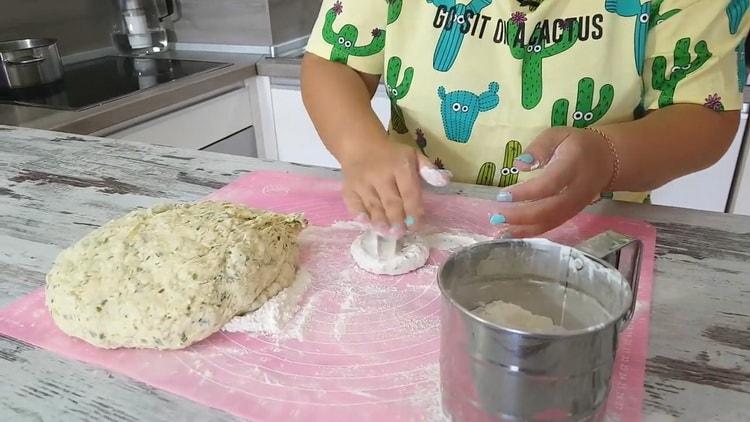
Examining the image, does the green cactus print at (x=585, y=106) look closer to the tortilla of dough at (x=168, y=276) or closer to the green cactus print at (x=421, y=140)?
the green cactus print at (x=421, y=140)

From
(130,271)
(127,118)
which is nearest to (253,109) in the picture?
(127,118)

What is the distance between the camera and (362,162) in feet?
2.33

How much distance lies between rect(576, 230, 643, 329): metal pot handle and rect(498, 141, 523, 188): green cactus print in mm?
388

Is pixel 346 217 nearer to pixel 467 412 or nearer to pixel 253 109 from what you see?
pixel 467 412

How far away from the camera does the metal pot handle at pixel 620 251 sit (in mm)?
431

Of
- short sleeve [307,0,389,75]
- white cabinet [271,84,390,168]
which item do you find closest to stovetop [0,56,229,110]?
white cabinet [271,84,390,168]

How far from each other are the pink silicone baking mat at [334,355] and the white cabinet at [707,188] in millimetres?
959

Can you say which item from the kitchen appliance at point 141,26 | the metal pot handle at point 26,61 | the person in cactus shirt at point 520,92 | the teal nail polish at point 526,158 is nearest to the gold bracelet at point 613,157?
the person in cactus shirt at point 520,92

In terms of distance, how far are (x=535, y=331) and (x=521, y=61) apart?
0.53 m

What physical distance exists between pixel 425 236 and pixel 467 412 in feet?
0.98

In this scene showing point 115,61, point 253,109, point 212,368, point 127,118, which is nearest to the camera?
point 212,368

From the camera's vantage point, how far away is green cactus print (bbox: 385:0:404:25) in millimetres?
832

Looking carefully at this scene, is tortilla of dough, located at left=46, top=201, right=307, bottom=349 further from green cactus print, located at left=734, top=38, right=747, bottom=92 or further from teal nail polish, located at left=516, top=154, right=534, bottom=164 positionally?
green cactus print, located at left=734, top=38, right=747, bottom=92

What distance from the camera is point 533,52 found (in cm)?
80
